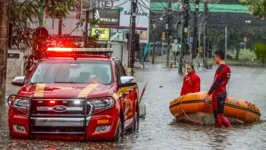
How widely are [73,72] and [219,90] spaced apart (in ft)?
13.9

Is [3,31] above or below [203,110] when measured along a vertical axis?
above

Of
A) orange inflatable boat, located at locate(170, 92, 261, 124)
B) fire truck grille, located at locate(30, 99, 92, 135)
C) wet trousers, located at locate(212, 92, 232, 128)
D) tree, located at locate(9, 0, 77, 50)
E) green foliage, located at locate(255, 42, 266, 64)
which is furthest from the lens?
tree, located at locate(9, 0, 77, 50)

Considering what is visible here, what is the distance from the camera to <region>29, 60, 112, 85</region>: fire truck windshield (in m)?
12.5

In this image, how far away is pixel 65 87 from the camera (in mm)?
11867

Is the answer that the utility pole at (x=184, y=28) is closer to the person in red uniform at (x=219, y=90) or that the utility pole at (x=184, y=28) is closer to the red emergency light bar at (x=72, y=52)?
the person in red uniform at (x=219, y=90)

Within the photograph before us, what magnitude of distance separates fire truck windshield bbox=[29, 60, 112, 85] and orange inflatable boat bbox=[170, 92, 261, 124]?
181 inches

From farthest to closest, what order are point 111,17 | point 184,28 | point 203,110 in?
point 184,28 < point 111,17 < point 203,110

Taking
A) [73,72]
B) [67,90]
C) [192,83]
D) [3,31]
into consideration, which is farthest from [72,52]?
[3,31]

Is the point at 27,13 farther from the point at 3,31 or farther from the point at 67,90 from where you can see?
the point at 67,90

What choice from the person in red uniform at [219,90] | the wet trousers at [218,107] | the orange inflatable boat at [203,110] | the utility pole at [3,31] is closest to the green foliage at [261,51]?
the person in red uniform at [219,90]

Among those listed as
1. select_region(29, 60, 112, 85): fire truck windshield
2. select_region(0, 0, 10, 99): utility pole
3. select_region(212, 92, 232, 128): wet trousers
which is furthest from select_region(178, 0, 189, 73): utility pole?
select_region(29, 60, 112, 85): fire truck windshield

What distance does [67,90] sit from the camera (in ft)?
38.1

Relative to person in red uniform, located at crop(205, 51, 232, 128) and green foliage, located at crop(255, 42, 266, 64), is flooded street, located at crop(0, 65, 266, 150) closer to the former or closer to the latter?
person in red uniform, located at crop(205, 51, 232, 128)

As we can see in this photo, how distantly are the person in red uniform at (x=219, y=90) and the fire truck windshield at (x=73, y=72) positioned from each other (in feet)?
11.7
